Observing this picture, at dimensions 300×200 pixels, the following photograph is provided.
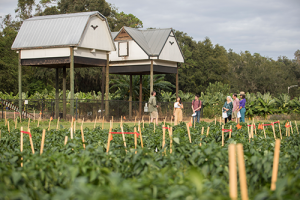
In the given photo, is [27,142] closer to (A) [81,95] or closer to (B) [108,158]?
(B) [108,158]

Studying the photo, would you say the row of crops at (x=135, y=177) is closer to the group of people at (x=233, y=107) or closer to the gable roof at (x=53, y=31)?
the group of people at (x=233, y=107)

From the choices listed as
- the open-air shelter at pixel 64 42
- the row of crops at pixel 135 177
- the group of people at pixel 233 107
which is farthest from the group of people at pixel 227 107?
the row of crops at pixel 135 177

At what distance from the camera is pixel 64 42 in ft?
58.9

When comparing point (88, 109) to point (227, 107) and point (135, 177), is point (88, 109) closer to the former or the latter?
point (227, 107)

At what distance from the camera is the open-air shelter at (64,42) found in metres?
18.0

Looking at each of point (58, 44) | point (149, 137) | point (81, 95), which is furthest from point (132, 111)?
point (149, 137)

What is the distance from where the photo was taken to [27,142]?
7672 millimetres

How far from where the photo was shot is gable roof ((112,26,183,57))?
70.4 ft

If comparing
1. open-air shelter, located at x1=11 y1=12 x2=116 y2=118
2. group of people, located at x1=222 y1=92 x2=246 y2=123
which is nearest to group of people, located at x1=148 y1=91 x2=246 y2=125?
group of people, located at x1=222 y1=92 x2=246 y2=123

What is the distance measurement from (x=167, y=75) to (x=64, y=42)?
34539 millimetres

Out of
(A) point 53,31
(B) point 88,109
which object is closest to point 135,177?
(B) point 88,109

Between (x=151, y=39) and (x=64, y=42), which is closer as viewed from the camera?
(x=64, y=42)

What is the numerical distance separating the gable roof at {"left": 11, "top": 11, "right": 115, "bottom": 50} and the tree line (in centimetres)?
804

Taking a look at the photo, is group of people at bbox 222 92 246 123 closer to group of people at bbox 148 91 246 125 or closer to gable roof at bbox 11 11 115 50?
group of people at bbox 148 91 246 125
